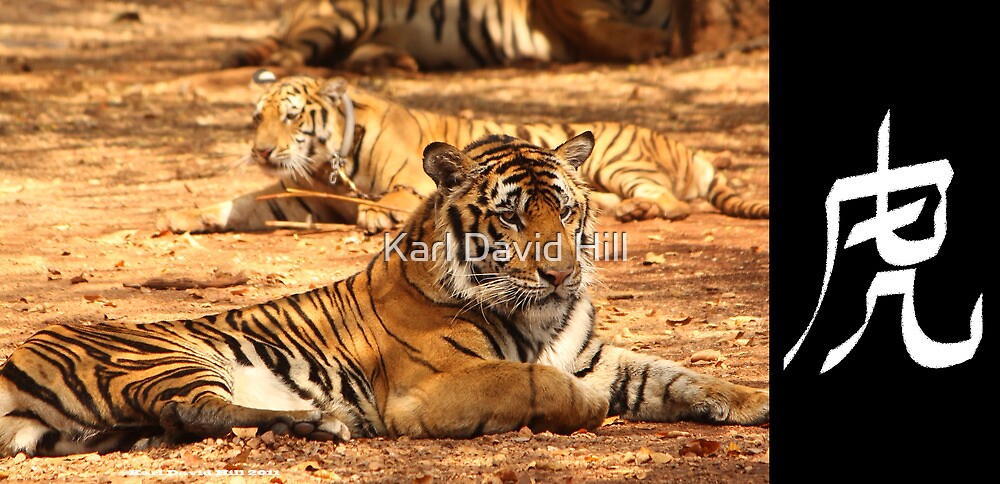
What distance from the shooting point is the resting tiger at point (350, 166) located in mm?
7039

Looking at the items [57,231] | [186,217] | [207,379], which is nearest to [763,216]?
[186,217]

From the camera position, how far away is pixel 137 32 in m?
13.6

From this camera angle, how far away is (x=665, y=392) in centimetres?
409

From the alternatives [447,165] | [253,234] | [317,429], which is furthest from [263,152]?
[317,429]

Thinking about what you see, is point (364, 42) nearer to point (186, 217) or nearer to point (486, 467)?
point (186, 217)

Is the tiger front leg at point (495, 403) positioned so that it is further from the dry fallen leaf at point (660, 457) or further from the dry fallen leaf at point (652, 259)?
the dry fallen leaf at point (652, 259)

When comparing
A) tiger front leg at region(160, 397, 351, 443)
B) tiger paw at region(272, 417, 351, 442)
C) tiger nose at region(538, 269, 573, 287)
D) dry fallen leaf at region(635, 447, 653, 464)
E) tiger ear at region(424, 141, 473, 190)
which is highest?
tiger ear at region(424, 141, 473, 190)

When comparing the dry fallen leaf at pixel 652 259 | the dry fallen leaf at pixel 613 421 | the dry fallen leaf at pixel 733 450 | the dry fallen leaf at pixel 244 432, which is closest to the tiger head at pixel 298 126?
the dry fallen leaf at pixel 652 259

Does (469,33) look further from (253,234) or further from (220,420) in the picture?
(220,420)

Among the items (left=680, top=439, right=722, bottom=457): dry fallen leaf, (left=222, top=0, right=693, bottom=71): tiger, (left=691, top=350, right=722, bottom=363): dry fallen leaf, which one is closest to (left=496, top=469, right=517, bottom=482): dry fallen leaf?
(left=680, top=439, right=722, bottom=457): dry fallen leaf

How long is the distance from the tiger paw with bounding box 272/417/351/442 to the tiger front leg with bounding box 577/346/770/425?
0.87 m

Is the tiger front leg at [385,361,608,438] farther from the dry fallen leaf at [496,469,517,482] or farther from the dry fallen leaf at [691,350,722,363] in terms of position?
the dry fallen leaf at [691,350,722,363]

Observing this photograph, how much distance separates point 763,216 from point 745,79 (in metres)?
3.53

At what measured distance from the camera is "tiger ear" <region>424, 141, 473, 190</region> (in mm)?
4031
